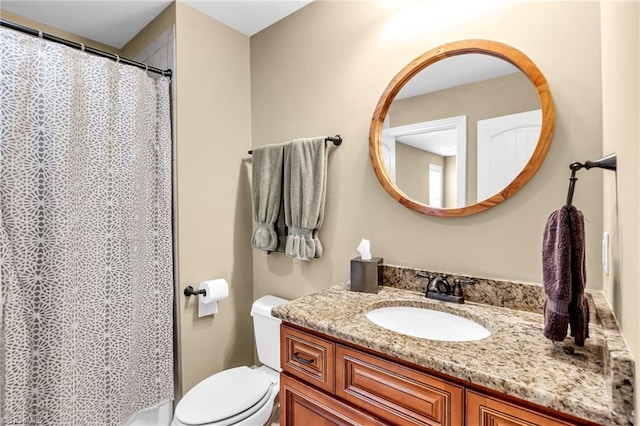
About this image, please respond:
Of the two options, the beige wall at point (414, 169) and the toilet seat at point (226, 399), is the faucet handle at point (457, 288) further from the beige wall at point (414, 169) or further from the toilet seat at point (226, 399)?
the toilet seat at point (226, 399)

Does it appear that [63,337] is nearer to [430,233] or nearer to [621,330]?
[430,233]

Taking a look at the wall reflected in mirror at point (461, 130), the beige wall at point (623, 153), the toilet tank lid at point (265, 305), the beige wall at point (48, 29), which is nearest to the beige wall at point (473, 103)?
the wall reflected in mirror at point (461, 130)

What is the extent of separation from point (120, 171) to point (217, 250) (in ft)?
2.19

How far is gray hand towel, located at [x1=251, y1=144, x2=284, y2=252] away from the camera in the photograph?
71.2 inches

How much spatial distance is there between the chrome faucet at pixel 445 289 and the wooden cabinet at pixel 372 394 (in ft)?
1.54

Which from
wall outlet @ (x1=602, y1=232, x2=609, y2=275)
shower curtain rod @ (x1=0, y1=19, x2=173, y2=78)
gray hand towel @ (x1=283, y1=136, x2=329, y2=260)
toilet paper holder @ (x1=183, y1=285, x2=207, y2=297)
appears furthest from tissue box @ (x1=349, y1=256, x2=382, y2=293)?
shower curtain rod @ (x1=0, y1=19, x2=173, y2=78)

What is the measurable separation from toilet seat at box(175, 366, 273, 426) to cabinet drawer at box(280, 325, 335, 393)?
40cm

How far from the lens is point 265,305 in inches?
70.1

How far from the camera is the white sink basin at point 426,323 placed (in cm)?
111

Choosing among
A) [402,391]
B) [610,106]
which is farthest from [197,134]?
[610,106]

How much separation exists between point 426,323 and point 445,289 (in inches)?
6.3

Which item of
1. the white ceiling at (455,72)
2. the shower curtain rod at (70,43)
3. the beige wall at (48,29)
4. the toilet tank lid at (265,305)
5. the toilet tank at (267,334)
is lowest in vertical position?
the toilet tank at (267,334)

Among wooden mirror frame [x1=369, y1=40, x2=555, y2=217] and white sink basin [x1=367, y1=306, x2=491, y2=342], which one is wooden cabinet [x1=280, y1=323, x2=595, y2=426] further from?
wooden mirror frame [x1=369, y1=40, x2=555, y2=217]

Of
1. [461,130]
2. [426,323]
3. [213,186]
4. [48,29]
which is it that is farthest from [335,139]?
[48,29]
